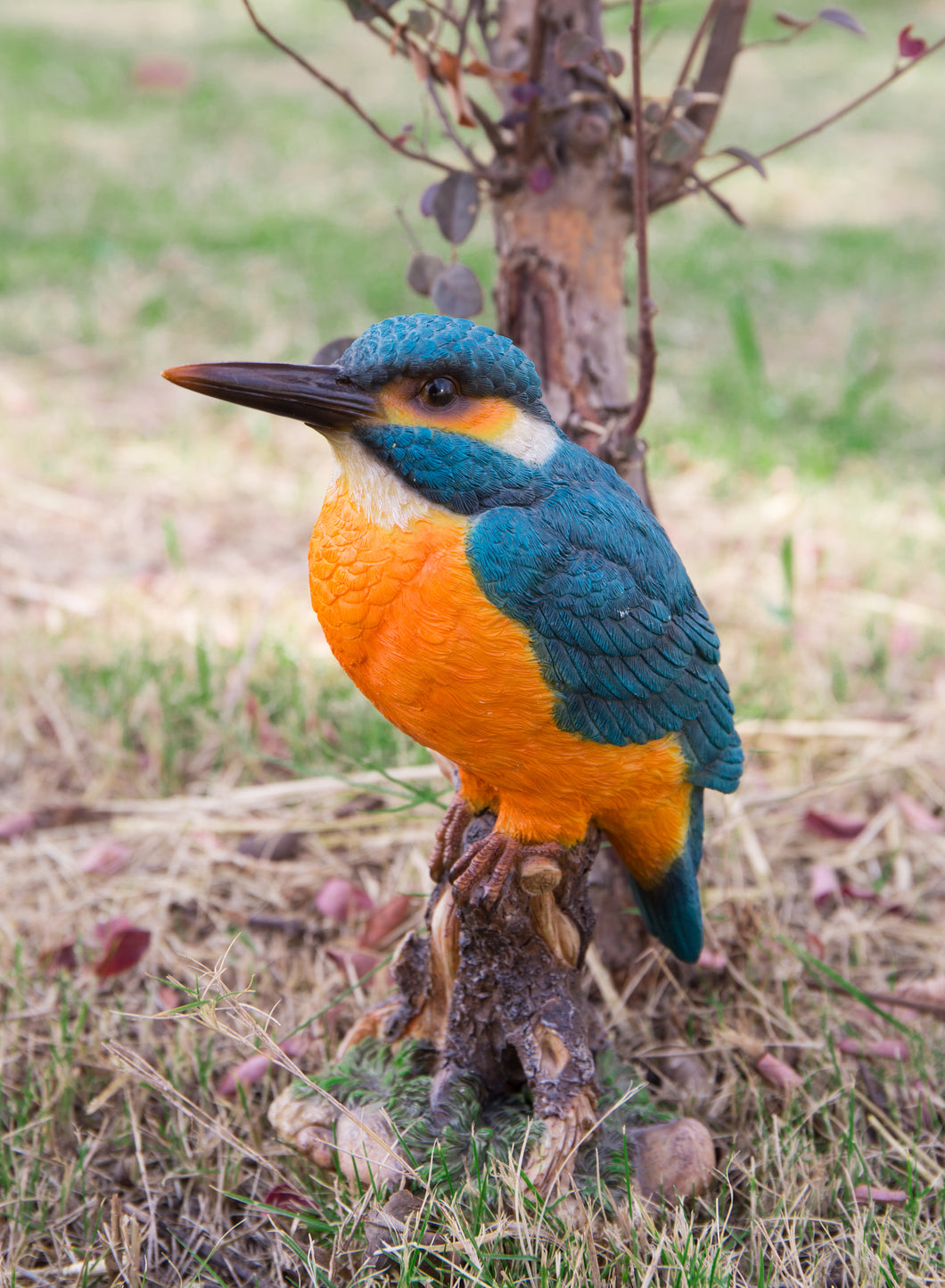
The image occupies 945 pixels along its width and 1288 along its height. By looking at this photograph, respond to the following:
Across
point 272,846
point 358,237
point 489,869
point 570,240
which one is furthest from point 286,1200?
point 358,237

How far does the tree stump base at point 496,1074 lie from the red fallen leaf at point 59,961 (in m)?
0.75

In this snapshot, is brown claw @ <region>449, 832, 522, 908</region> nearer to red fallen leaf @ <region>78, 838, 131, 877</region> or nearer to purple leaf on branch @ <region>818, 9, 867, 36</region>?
red fallen leaf @ <region>78, 838, 131, 877</region>

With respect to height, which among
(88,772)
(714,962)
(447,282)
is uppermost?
(447,282)

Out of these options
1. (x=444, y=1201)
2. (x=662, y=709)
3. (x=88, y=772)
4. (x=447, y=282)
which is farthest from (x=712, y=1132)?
(x=88, y=772)

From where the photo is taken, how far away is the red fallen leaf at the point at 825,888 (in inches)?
117

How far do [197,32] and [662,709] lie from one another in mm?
13806

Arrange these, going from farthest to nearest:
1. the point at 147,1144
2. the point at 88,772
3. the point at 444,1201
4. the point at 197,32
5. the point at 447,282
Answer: the point at 197,32
the point at 88,772
the point at 447,282
the point at 147,1144
the point at 444,1201

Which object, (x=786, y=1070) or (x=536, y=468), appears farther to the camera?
(x=786, y=1070)

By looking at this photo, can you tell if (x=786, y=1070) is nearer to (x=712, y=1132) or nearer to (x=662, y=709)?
(x=712, y=1132)

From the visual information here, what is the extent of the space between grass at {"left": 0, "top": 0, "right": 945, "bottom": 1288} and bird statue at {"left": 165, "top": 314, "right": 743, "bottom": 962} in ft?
1.82

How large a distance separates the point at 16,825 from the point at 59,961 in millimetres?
592

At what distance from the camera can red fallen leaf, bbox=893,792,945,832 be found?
321 cm

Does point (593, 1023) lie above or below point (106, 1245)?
above

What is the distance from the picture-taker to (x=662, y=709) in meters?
1.98
